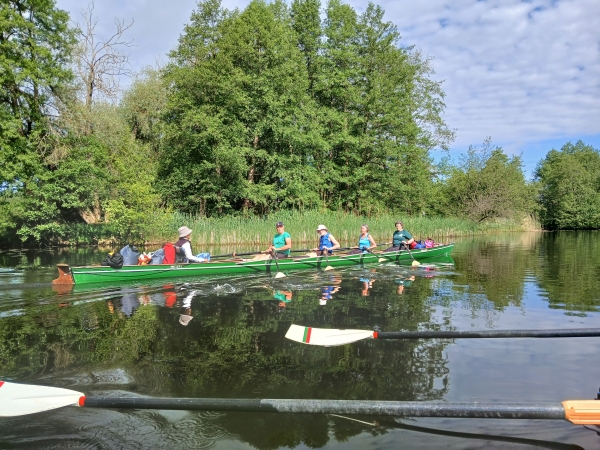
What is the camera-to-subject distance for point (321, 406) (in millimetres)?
3156

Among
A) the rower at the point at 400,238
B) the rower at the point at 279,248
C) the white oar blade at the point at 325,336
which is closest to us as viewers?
the white oar blade at the point at 325,336

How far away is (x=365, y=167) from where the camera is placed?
34.8m

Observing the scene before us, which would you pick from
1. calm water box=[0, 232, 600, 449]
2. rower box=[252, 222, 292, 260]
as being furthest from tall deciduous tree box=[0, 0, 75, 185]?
rower box=[252, 222, 292, 260]

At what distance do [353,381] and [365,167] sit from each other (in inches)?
1220

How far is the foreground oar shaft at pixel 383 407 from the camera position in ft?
9.58

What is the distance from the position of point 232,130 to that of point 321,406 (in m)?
26.4

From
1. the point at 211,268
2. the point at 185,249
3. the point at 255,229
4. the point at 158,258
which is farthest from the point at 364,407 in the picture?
the point at 255,229

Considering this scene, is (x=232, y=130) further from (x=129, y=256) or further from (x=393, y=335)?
(x=393, y=335)

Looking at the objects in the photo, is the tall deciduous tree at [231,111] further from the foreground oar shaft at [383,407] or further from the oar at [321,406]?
the foreground oar shaft at [383,407]

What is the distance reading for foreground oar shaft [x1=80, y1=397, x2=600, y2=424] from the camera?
2.92 metres

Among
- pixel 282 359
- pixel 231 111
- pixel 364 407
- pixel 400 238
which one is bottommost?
pixel 282 359

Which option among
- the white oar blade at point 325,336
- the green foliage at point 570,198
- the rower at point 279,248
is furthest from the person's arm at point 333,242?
the green foliage at point 570,198

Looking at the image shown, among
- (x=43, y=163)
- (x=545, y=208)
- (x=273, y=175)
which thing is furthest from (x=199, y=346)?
(x=545, y=208)

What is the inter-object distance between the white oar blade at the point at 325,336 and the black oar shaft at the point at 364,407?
2.19 m
